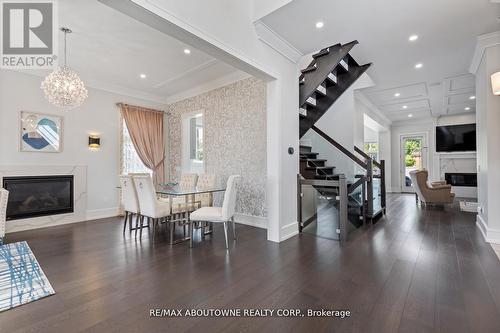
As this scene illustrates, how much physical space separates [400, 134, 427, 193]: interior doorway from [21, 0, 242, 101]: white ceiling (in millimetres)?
8574

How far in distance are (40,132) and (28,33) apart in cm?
209

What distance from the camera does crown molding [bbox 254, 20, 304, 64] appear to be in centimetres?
299

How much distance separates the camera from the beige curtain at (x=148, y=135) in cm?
571

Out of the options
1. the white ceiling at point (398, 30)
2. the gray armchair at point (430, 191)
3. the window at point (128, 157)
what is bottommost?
the gray armchair at point (430, 191)

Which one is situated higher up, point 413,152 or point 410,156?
point 413,152

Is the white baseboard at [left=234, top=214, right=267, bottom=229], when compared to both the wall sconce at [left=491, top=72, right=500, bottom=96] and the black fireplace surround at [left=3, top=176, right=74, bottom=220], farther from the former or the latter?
the wall sconce at [left=491, top=72, right=500, bottom=96]

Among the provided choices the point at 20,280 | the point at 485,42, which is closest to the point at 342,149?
the point at 485,42

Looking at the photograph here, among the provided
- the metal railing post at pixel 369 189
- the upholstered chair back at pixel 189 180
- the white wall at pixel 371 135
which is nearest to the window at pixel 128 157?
the upholstered chair back at pixel 189 180

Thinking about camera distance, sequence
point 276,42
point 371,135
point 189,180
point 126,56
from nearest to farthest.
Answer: point 276,42 < point 126,56 < point 189,180 < point 371,135

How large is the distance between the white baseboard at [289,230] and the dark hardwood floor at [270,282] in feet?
0.53

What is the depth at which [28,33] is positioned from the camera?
122 inches

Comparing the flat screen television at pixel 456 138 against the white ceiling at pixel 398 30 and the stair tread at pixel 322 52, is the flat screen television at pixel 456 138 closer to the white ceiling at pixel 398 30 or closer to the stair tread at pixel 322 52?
the white ceiling at pixel 398 30

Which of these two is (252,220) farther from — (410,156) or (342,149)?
(410,156)

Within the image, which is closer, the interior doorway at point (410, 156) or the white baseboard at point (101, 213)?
the white baseboard at point (101, 213)
